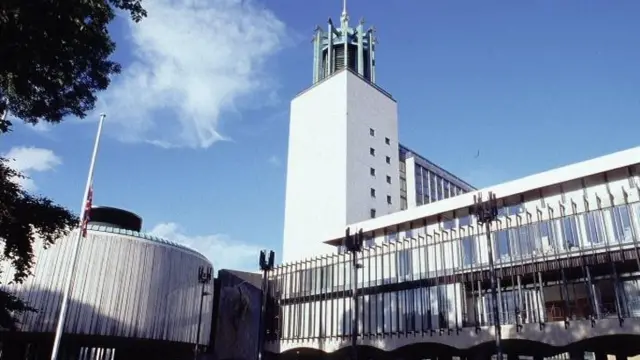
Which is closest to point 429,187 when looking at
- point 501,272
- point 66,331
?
point 501,272

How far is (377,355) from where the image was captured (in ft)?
155

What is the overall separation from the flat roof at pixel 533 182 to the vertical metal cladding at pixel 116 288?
17718 millimetres

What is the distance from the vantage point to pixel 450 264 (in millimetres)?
42438

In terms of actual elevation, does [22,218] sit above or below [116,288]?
below

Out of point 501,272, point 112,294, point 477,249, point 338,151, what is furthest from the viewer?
point 338,151

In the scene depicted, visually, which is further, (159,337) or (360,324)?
(360,324)

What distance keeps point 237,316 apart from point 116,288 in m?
14.3

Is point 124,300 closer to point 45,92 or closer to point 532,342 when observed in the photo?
point 45,92

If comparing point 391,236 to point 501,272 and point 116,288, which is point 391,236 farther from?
point 116,288

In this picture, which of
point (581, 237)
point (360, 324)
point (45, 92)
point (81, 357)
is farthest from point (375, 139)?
point (45, 92)

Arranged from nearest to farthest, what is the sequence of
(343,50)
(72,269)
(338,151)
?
(72,269) < (338,151) < (343,50)

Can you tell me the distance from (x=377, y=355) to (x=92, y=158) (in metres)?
30.1

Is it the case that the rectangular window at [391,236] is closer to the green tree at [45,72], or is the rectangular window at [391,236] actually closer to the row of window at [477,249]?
the row of window at [477,249]

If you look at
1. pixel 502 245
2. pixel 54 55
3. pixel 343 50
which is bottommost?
pixel 54 55
